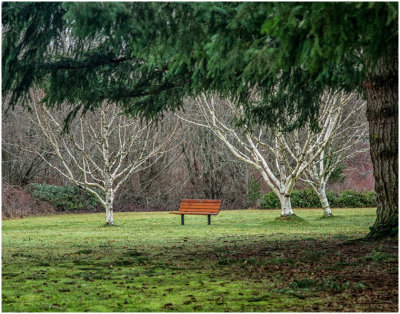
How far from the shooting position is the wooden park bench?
1561 cm

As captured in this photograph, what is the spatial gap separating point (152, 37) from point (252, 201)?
2076cm

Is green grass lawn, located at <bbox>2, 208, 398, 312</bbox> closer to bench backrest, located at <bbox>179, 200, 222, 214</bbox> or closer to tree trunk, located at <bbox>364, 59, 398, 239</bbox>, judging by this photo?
tree trunk, located at <bbox>364, 59, 398, 239</bbox>

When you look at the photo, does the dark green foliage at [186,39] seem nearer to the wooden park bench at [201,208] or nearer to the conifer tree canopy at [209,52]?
the conifer tree canopy at [209,52]

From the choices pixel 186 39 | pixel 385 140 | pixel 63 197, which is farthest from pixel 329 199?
pixel 186 39

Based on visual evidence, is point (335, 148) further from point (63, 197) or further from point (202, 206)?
point (63, 197)

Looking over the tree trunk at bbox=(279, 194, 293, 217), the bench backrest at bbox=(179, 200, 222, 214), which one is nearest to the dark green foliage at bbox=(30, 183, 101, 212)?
the bench backrest at bbox=(179, 200, 222, 214)

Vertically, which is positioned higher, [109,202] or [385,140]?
[385,140]

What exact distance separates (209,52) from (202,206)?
11.3m

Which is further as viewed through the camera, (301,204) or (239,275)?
(301,204)

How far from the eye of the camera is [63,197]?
23.0 meters

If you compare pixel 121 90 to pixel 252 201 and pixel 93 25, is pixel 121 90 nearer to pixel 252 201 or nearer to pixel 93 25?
pixel 93 25

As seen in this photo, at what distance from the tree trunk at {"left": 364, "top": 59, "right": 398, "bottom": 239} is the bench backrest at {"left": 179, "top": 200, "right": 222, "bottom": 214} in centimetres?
732

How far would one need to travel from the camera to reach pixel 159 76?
905cm

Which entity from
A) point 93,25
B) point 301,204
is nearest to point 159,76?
point 93,25
